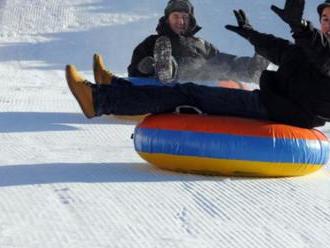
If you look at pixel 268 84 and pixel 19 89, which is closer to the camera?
pixel 268 84

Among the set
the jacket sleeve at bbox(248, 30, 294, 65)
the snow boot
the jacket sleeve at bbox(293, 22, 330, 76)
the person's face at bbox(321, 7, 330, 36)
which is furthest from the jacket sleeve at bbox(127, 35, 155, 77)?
the jacket sleeve at bbox(293, 22, 330, 76)

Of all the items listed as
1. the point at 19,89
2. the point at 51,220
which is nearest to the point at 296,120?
the point at 51,220

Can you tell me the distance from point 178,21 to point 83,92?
2.59 m

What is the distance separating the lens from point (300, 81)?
4379 mm

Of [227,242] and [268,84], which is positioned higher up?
[268,84]

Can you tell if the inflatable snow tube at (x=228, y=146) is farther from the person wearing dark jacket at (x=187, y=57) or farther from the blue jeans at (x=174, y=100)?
the person wearing dark jacket at (x=187, y=57)

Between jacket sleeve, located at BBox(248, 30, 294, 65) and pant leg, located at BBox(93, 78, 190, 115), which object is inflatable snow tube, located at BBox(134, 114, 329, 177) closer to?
pant leg, located at BBox(93, 78, 190, 115)

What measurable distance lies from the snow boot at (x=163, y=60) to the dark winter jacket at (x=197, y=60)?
0.34 metres

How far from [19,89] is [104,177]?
404cm

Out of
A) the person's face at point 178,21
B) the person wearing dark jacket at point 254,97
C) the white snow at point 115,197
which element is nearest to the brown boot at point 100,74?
the white snow at point 115,197

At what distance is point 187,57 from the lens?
7188 mm

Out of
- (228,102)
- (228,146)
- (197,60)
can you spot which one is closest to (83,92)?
(228,102)

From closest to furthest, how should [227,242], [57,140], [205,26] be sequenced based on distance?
[227,242], [57,140], [205,26]

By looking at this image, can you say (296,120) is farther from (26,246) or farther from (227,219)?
(26,246)
